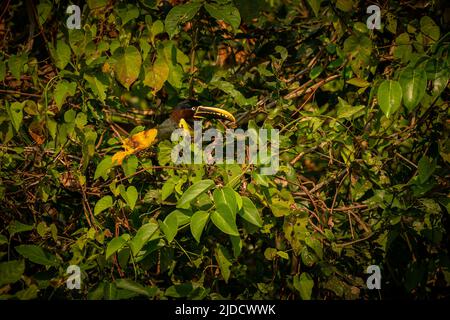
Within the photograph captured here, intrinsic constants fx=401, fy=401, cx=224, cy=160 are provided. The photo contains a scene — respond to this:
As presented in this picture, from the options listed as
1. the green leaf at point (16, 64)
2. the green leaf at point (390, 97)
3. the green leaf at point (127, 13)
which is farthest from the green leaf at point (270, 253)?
→ the green leaf at point (16, 64)

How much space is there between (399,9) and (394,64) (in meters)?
0.51

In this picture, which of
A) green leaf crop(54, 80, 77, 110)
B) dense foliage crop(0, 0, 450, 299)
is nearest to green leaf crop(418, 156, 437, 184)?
dense foliage crop(0, 0, 450, 299)

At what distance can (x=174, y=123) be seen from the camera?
2.62 metres

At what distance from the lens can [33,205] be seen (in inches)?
84.3

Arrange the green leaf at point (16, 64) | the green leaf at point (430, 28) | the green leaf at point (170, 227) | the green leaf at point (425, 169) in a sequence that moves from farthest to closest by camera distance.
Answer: the green leaf at point (430, 28) < the green leaf at point (16, 64) < the green leaf at point (425, 169) < the green leaf at point (170, 227)

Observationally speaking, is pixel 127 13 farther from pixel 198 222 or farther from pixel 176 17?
pixel 198 222

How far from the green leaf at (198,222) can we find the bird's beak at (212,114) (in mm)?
939

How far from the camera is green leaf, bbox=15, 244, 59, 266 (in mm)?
1692

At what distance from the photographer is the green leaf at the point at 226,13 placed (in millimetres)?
1736

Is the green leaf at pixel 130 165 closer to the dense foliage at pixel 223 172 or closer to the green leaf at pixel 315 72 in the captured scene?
the dense foliage at pixel 223 172

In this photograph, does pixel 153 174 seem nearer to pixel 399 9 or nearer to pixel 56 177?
pixel 56 177

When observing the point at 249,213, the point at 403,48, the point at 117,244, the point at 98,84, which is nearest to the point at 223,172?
the point at 249,213

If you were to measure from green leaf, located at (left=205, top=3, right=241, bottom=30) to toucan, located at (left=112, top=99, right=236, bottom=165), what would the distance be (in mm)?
618

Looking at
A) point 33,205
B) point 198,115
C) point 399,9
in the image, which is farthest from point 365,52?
point 33,205
